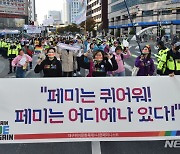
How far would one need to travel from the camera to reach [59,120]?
15.6 ft

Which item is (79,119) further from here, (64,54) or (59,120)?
(64,54)

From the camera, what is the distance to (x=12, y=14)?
4040 inches

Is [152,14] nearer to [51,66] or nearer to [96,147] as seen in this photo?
[51,66]

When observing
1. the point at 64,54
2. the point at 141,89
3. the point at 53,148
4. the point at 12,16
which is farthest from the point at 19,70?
the point at 12,16

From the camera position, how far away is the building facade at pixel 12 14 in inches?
3888

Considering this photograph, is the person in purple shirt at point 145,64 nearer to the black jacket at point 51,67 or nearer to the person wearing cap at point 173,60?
the person wearing cap at point 173,60

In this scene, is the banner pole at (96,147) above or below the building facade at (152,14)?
below

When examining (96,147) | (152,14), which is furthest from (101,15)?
(96,147)

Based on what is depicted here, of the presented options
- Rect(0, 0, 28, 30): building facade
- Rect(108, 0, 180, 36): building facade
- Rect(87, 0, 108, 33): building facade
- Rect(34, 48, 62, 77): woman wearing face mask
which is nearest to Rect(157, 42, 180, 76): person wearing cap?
Rect(34, 48, 62, 77): woman wearing face mask

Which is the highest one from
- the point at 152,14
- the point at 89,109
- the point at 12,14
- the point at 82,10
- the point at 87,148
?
the point at 12,14

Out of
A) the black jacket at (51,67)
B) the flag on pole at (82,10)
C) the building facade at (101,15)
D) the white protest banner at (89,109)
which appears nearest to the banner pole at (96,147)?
the white protest banner at (89,109)

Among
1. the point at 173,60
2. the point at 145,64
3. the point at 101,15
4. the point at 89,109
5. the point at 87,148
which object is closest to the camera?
the point at 89,109

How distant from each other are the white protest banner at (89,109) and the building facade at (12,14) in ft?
321

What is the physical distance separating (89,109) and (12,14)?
102660 mm
